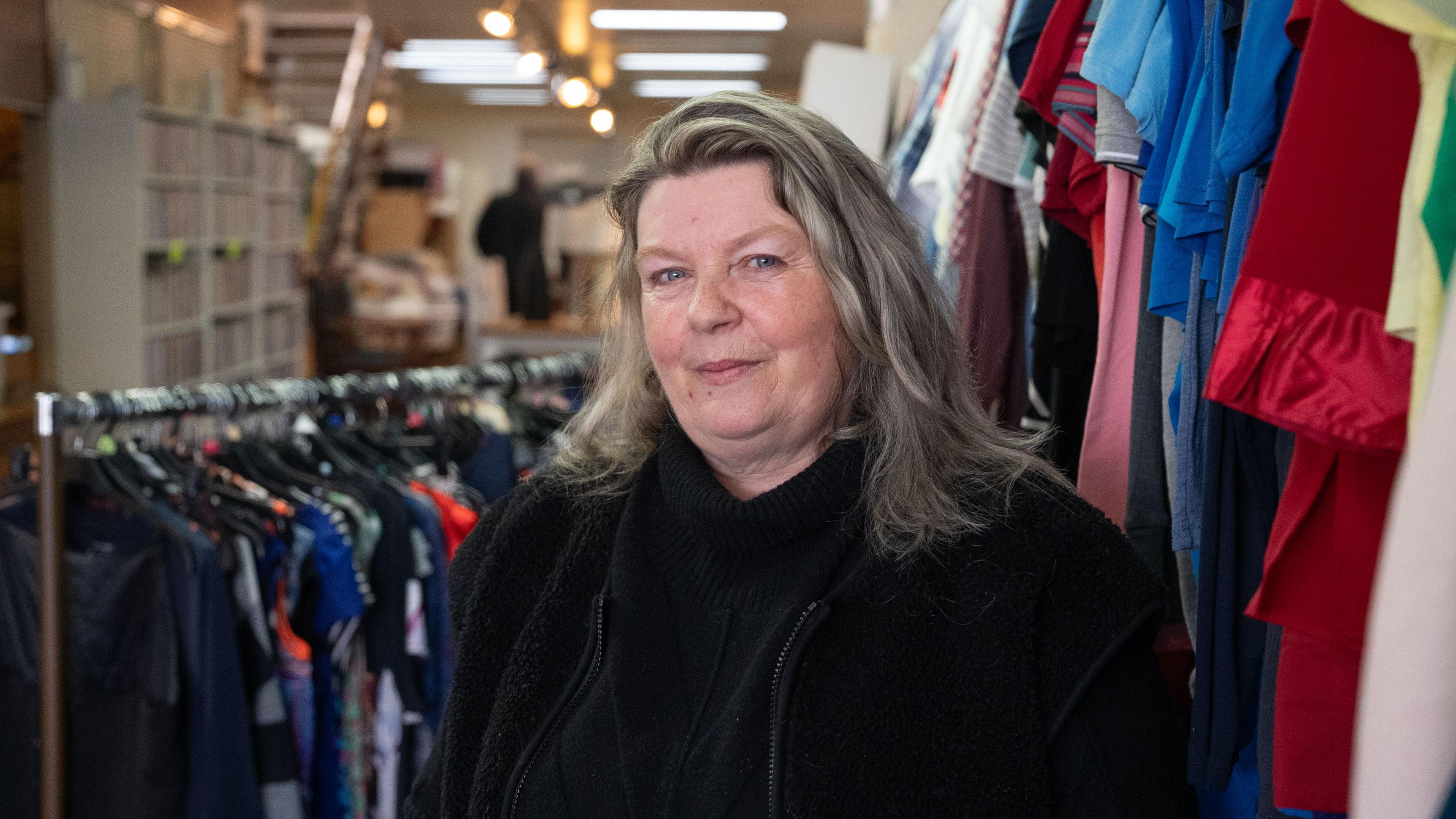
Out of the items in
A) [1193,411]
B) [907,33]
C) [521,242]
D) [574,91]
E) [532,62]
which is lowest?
[1193,411]

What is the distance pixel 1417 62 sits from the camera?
772mm

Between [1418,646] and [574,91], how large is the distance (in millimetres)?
8802

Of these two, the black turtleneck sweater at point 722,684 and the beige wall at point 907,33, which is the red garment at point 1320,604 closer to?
the black turtleneck sweater at point 722,684

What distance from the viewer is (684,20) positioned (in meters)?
10.5

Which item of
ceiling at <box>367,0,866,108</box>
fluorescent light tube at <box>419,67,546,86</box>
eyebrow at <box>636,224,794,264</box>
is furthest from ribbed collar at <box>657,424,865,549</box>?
fluorescent light tube at <box>419,67,546,86</box>

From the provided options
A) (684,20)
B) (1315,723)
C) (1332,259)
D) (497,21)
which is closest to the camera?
(1332,259)

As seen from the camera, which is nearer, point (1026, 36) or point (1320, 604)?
point (1320, 604)

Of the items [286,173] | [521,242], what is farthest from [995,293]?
[521,242]

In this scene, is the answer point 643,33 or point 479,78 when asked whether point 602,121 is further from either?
point 479,78

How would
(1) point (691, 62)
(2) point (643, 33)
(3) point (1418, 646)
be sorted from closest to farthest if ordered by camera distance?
1. (3) point (1418, 646)
2. (2) point (643, 33)
3. (1) point (691, 62)

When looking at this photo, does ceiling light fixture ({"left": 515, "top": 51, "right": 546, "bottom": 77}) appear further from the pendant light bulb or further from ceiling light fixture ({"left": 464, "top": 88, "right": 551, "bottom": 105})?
ceiling light fixture ({"left": 464, "top": 88, "right": 551, "bottom": 105})

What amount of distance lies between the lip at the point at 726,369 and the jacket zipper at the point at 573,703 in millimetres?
294

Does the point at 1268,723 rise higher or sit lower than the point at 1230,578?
lower

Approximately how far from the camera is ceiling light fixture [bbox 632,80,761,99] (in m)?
14.5
